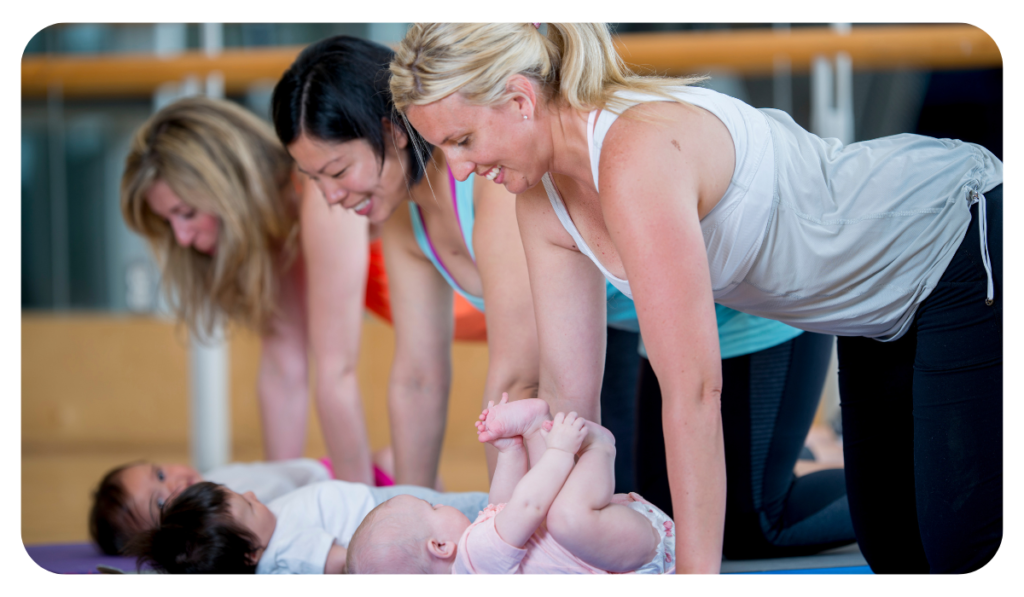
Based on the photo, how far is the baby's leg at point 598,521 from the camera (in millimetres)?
872

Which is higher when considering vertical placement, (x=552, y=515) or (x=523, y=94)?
(x=523, y=94)

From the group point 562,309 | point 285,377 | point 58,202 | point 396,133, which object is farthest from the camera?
point 58,202

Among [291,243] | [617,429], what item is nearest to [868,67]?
[617,429]

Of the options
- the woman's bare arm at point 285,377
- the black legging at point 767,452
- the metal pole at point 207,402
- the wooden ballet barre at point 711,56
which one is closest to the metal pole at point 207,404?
the metal pole at point 207,402

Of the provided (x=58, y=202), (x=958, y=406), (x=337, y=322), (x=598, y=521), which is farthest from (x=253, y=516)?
(x=58, y=202)

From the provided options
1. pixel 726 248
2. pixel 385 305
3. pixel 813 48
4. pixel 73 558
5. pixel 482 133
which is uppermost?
pixel 813 48

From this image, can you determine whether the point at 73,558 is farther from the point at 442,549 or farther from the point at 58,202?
the point at 58,202

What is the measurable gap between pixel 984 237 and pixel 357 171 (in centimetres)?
76

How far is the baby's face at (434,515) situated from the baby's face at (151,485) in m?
0.49

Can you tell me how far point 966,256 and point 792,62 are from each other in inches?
29.6

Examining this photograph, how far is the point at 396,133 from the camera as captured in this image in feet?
3.48

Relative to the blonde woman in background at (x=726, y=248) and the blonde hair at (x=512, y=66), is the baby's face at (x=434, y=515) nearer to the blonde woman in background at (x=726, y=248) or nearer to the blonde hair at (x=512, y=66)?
the blonde woman in background at (x=726, y=248)

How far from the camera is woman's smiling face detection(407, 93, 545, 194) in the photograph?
2.66ft

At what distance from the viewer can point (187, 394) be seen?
9.09 ft
